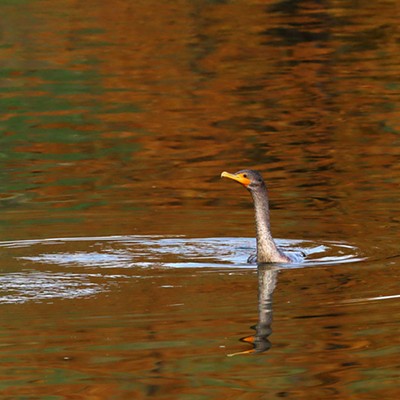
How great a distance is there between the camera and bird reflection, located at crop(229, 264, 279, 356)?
9867mm

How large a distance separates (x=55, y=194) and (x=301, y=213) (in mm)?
2746

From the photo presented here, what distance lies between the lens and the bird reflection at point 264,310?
987cm

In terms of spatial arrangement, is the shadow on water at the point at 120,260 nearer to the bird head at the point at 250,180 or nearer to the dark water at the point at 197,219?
the dark water at the point at 197,219

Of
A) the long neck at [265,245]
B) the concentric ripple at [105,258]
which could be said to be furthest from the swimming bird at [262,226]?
the concentric ripple at [105,258]

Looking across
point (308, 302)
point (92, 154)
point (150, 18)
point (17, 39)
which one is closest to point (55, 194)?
point (92, 154)

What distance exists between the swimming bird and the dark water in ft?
0.66

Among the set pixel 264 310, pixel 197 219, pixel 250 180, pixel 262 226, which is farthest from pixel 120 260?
pixel 264 310

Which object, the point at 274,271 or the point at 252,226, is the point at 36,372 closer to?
the point at 274,271

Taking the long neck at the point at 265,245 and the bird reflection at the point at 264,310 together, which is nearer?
the bird reflection at the point at 264,310

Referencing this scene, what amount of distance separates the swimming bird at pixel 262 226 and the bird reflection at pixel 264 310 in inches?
3.7

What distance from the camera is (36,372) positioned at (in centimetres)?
944

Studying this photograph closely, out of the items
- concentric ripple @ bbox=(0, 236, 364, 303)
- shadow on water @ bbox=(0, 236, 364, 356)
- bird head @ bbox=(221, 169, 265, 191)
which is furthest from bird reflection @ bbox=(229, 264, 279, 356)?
bird head @ bbox=(221, 169, 265, 191)

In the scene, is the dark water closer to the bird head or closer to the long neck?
the long neck

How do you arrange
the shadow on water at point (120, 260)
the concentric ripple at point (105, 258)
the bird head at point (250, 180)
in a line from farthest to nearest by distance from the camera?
1. the bird head at point (250, 180)
2. the concentric ripple at point (105, 258)
3. the shadow on water at point (120, 260)
